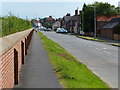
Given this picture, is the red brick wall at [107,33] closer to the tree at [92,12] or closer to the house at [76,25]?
the tree at [92,12]

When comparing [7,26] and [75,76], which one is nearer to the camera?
[75,76]

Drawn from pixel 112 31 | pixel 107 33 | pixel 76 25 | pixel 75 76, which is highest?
pixel 75 76

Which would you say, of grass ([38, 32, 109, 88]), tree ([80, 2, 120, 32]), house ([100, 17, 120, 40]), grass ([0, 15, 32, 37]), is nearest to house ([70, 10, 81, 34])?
tree ([80, 2, 120, 32])

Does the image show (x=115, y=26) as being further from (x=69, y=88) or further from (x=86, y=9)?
(x=69, y=88)

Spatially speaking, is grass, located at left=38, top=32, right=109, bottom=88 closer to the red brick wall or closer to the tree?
the red brick wall

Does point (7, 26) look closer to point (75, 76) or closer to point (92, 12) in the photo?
point (75, 76)

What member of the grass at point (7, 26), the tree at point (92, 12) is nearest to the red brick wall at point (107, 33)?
the tree at point (92, 12)

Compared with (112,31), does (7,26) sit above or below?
above

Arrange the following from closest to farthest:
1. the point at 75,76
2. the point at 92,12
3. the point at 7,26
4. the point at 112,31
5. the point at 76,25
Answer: the point at 75,76, the point at 7,26, the point at 112,31, the point at 92,12, the point at 76,25


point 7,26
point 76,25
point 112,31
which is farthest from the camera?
point 76,25

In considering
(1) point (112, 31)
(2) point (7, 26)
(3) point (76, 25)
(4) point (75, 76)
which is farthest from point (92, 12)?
(4) point (75, 76)

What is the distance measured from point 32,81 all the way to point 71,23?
416 ft

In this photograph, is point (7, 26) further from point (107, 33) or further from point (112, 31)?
point (107, 33)

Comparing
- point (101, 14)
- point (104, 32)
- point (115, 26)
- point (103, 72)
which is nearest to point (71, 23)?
point (101, 14)
